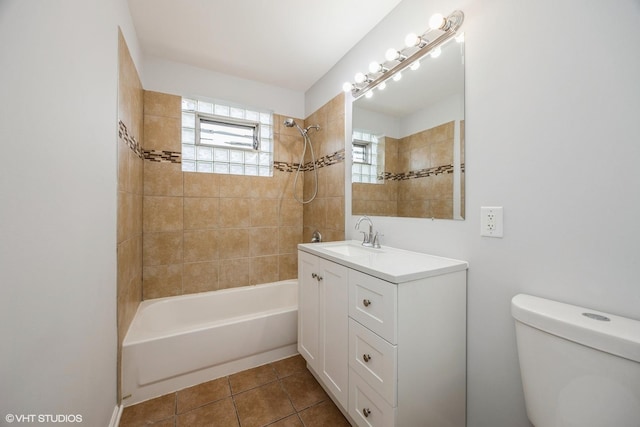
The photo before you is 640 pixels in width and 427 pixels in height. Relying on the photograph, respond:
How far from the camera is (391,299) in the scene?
94cm

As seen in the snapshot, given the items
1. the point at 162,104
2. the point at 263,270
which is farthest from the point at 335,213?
the point at 162,104

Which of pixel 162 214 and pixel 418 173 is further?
pixel 162 214

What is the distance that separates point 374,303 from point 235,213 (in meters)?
1.78

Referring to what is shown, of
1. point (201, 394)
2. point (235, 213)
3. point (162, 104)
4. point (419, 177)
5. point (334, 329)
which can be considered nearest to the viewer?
point (334, 329)

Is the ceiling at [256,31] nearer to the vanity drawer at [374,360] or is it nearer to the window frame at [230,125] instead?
the window frame at [230,125]

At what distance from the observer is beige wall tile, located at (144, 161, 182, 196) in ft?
6.81

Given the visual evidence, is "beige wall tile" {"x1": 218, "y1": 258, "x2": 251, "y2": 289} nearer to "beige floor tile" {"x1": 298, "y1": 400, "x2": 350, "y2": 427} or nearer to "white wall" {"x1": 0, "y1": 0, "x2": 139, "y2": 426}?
"white wall" {"x1": 0, "y1": 0, "x2": 139, "y2": 426}

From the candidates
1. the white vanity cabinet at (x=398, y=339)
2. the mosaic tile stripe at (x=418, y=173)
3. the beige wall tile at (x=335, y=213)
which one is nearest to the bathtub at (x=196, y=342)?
the white vanity cabinet at (x=398, y=339)

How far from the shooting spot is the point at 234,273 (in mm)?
2408

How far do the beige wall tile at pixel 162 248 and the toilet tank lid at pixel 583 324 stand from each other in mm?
2381

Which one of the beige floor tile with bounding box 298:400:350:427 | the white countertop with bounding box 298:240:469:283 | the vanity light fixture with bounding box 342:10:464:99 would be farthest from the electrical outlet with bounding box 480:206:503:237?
the beige floor tile with bounding box 298:400:350:427

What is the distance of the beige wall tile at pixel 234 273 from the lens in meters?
2.36

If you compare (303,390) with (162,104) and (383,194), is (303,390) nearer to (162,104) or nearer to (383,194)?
(383,194)

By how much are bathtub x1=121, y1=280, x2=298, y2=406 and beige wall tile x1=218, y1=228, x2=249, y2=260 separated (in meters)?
0.35
